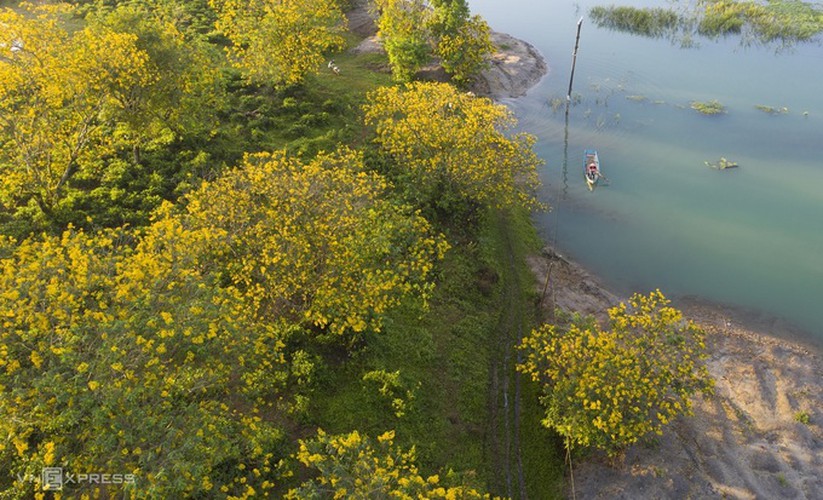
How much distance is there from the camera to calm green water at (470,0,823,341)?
117 feet

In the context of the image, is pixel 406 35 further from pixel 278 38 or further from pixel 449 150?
pixel 449 150

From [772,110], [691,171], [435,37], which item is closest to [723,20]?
[772,110]

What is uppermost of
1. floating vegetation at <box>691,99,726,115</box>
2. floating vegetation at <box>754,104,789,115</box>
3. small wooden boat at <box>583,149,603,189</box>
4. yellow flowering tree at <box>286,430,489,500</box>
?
floating vegetation at <box>691,99,726,115</box>

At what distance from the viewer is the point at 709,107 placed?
55.1 metres

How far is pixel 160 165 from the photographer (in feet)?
108

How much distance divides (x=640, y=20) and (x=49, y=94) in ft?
257

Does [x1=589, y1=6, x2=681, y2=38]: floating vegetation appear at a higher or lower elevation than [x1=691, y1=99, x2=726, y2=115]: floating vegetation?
higher

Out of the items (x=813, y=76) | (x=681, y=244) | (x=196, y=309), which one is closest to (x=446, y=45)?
(x=681, y=244)

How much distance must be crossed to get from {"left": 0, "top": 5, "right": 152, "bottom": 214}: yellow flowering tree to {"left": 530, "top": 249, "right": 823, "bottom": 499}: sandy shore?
2810cm

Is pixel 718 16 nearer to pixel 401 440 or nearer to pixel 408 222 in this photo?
pixel 408 222

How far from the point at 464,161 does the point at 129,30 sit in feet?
72.7

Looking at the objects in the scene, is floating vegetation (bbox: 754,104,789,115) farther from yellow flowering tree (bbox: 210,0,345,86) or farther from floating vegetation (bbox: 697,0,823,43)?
yellow flowering tree (bbox: 210,0,345,86)

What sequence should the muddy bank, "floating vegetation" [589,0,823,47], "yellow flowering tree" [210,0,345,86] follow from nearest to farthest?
"yellow flowering tree" [210,0,345,86] → the muddy bank → "floating vegetation" [589,0,823,47]

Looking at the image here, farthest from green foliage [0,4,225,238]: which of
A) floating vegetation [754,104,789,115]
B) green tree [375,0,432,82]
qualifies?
floating vegetation [754,104,789,115]
